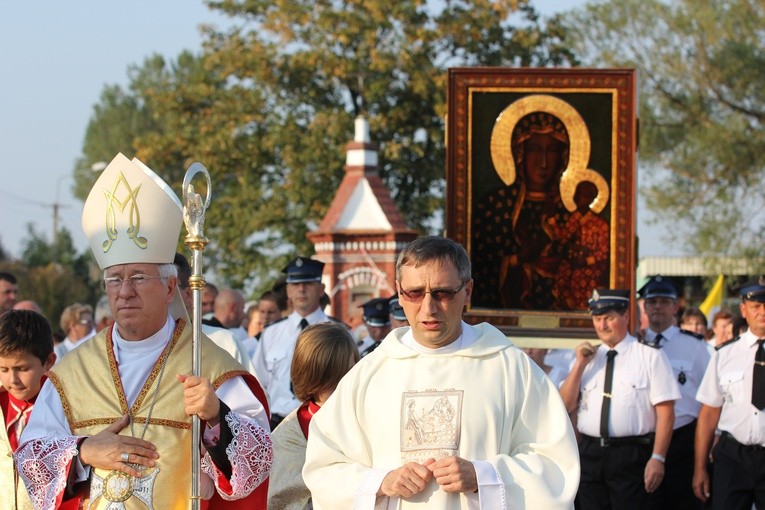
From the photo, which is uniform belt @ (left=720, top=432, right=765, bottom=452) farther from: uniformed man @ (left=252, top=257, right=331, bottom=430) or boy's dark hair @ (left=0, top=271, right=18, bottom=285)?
boy's dark hair @ (left=0, top=271, right=18, bottom=285)

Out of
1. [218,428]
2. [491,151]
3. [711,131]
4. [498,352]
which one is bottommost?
[218,428]

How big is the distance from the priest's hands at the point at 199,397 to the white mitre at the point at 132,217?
63cm

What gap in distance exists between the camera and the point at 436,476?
4.66m

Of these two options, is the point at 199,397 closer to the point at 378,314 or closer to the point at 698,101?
the point at 378,314

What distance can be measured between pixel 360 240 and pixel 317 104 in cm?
565

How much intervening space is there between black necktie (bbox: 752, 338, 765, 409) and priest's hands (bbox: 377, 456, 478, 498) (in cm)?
456

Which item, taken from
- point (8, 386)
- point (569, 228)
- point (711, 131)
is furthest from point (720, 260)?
point (8, 386)

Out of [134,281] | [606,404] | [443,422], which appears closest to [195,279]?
[134,281]

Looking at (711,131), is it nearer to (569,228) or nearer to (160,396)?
(569,228)

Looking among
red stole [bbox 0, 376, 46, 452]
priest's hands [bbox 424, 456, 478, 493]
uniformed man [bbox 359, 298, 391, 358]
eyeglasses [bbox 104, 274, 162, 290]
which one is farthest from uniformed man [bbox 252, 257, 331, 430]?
priest's hands [bbox 424, 456, 478, 493]

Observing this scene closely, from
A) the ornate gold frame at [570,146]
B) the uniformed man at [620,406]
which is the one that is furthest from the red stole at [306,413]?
the ornate gold frame at [570,146]

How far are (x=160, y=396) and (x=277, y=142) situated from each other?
2630 centimetres

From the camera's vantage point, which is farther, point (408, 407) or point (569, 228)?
point (569, 228)

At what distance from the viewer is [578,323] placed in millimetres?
10938
